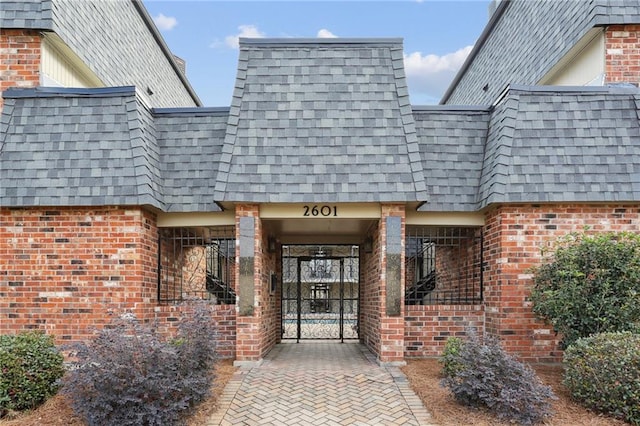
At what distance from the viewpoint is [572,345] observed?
6.22m

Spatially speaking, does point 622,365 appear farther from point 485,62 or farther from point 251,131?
point 485,62

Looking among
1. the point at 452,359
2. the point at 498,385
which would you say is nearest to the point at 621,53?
the point at 452,359

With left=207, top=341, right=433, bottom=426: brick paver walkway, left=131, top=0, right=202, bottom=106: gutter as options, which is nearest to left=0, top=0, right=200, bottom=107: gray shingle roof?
left=131, top=0, right=202, bottom=106: gutter

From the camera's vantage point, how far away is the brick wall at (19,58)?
839cm

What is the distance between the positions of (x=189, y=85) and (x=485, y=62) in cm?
1162

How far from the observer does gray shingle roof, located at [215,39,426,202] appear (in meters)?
7.51

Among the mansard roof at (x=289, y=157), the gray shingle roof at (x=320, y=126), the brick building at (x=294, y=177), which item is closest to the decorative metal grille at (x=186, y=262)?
the brick building at (x=294, y=177)

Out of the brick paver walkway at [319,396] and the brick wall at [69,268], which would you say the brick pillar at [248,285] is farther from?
the brick wall at [69,268]

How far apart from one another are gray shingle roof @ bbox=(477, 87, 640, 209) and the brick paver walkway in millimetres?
3402

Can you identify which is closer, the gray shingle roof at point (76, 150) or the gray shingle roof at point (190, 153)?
the gray shingle roof at point (76, 150)

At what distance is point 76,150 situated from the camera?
7.71 metres

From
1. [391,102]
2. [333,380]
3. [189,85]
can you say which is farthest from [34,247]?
[189,85]

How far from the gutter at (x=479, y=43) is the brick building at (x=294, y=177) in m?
5.29

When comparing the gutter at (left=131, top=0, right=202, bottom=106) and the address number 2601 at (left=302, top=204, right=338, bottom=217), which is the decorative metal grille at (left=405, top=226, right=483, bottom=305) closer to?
the address number 2601 at (left=302, top=204, right=338, bottom=217)
